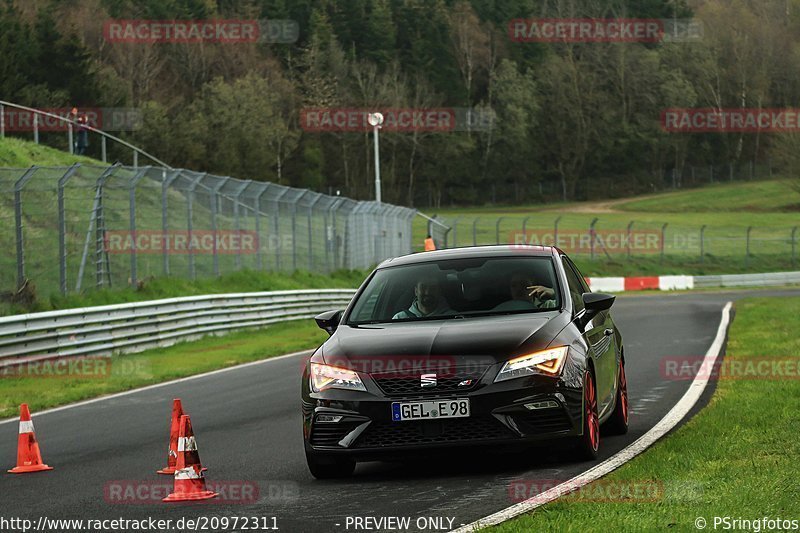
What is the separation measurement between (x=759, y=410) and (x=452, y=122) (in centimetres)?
10285

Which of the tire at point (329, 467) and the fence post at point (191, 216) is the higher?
the fence post at point (191, 216)

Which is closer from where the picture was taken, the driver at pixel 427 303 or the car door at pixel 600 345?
the car door at pixel 600 345

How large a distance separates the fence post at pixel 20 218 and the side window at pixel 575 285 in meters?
13.3

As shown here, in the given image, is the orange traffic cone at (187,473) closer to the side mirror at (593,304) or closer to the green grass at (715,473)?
the green grass at (715,473)

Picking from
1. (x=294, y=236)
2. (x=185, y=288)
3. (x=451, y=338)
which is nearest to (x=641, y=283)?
(x=294, y=236)

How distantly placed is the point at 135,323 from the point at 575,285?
13.6 metres

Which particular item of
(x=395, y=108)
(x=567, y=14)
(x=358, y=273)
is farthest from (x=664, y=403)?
(x=567, y=14)

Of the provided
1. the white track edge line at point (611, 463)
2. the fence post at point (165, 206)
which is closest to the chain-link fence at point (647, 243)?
the fence post at point (165, 206)

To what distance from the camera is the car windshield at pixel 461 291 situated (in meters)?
9.21

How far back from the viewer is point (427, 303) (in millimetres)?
9320

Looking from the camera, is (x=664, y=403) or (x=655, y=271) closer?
(x=664, y=403)

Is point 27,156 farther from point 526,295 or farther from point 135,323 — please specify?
point 526,295

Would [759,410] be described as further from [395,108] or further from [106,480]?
[395,108]

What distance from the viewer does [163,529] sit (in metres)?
6.81
